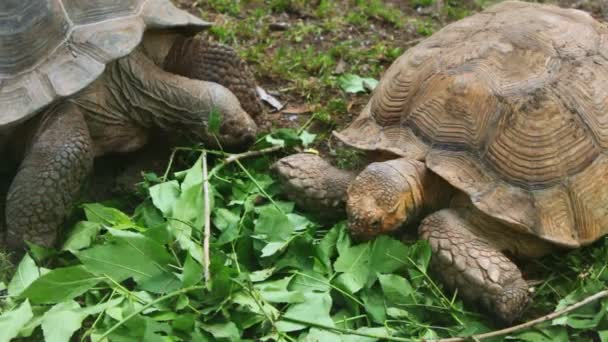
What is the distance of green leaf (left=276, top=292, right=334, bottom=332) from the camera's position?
2.74 m

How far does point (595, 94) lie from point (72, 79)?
7.89 ft

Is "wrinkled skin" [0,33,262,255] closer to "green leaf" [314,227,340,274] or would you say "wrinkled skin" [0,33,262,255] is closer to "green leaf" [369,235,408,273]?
"green leaf" [314,227,340,274]

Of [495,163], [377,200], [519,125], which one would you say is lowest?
[377,200]

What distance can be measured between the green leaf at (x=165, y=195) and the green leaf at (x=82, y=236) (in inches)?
11.4

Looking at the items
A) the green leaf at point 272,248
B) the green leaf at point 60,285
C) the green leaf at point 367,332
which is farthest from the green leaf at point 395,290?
the green leaf at point 60,285

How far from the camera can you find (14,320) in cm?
273

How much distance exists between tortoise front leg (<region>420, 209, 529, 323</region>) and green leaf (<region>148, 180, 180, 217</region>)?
118 cm

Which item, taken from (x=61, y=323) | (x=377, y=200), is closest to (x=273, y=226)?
(x=377, y=200)

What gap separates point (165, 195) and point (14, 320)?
3.00ft

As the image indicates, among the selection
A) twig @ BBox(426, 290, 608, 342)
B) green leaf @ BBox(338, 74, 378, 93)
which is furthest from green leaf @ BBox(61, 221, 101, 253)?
green leaf @ BBox(338, 74, 378, 93)

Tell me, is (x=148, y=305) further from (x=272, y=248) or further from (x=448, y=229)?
(x=448, y=229)

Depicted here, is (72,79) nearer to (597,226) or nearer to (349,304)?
(349,304)

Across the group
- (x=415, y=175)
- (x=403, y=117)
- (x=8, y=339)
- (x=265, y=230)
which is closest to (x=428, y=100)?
(x=403, y=117)

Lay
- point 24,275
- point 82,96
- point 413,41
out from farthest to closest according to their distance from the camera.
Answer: point 413,41 → point 82,96 → point 24,275
